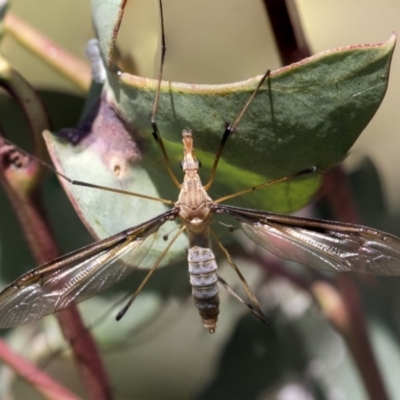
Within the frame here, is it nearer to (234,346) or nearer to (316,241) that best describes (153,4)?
(316,241)

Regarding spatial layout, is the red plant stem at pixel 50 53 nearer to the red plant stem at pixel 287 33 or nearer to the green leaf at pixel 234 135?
the green leaf at pixel 234 135

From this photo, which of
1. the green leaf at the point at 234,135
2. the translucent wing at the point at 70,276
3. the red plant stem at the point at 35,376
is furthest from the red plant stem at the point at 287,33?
the red plant stem at the point at 35,376

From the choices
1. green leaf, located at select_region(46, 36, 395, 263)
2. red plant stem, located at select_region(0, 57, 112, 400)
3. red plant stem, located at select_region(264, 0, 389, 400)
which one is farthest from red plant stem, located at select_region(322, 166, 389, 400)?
red plant stem, located at select_region(0, 57, 112, 400)

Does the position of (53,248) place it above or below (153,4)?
below

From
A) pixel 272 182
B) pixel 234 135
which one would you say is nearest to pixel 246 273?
pixel 272 182

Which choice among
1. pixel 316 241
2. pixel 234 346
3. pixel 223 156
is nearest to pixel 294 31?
pixel 223 156

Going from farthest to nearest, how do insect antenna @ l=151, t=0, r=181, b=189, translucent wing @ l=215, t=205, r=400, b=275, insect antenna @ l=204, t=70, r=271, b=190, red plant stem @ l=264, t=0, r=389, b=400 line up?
red plant stem @ l=264, t=0, r=389, b=400 → translucent wing @ l=215, t=205, r=400, b=275 → insect antenna @ l=151, t=0, r=181, b=189 → insect antenna @ l=204, t=70, r=271, b=190

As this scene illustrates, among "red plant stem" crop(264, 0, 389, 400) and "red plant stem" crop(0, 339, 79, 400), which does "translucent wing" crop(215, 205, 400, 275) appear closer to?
"red plant stem" crop(264, 0, 389, 400)
